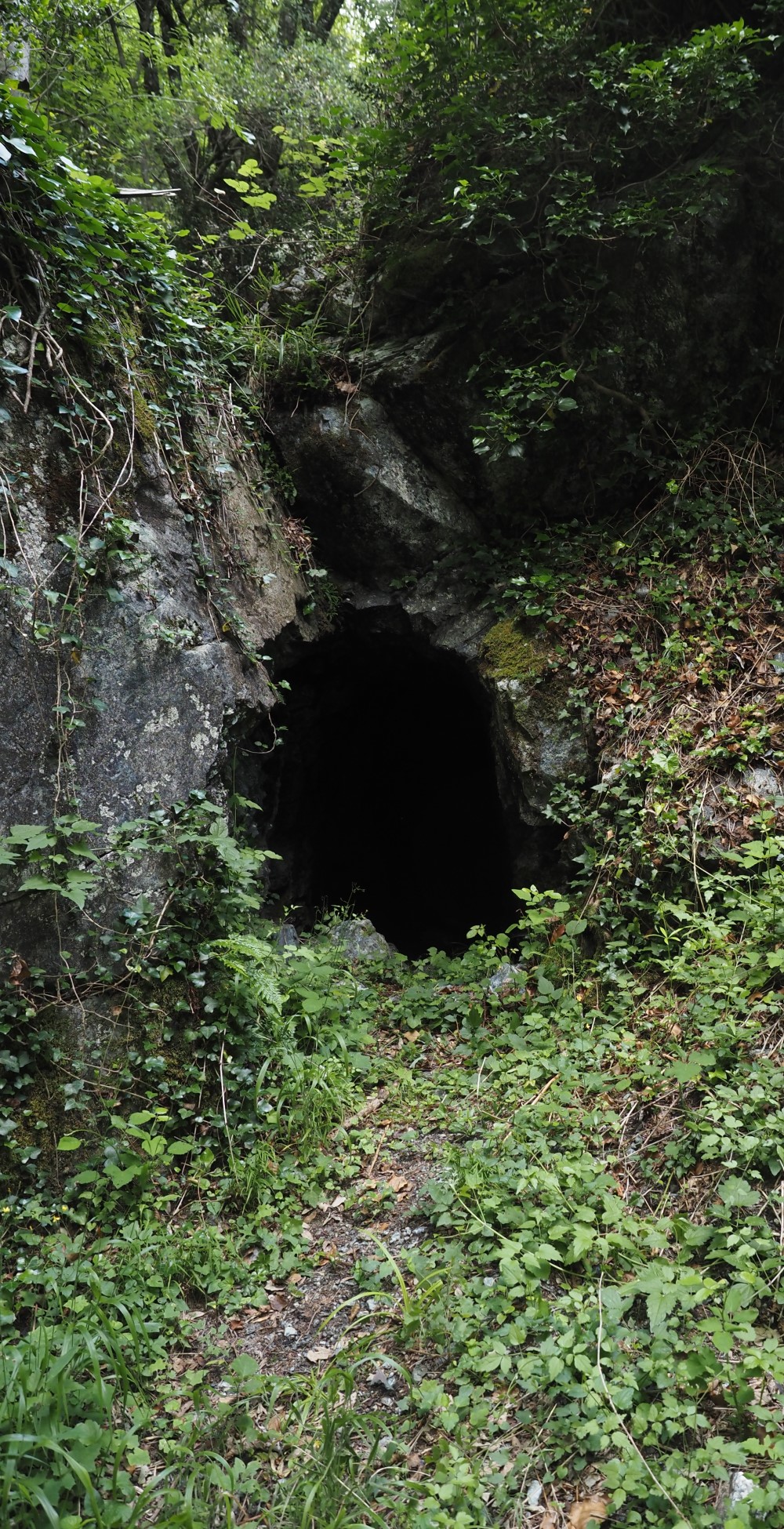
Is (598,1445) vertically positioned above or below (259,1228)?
below

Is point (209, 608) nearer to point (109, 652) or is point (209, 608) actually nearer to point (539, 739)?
point (109, 652)

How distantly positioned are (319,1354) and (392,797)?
709 centimetres

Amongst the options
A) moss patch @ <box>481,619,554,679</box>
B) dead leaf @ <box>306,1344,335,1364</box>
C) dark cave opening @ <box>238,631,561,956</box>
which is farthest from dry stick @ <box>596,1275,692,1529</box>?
moss patch @ <box>481,619,554,679</box>

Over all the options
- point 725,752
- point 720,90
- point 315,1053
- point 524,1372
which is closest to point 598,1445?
point 524,1372

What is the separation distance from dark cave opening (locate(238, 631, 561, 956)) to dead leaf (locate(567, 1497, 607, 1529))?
3.63 m

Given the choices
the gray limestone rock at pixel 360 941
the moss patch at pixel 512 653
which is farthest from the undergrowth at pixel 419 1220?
the moss patch at pixel 512 653

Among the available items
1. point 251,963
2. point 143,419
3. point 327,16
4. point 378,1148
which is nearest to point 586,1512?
point 378,1148

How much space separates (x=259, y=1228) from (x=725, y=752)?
3.35 metres

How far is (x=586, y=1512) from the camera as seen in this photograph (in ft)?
7.04

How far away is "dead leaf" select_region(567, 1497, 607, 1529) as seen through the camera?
83.2 inches

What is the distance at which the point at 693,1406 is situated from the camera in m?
2.18

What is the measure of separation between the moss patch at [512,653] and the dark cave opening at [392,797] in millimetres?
442

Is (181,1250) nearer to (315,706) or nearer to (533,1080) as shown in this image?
(533,1080)

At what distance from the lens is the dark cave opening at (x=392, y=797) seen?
22.6 ft
